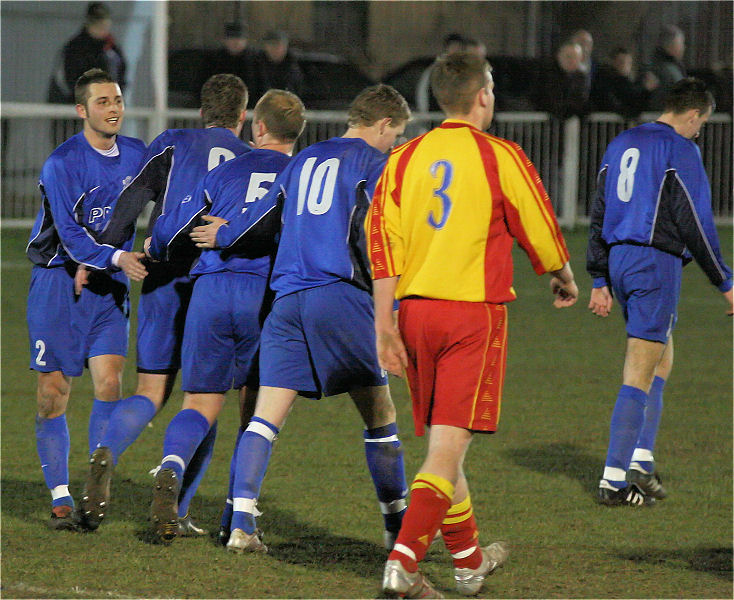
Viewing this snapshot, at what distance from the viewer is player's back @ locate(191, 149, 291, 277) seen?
573 cm

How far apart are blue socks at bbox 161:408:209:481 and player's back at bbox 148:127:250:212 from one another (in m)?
0.94

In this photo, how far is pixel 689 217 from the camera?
6.58m

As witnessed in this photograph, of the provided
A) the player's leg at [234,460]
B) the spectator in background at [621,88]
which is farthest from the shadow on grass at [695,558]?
the spectator in background at [621,88]

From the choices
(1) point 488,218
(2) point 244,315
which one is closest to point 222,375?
(2) point 244,315

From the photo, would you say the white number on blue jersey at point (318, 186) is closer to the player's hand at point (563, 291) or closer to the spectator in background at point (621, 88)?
the player's hand at point (563, 291)

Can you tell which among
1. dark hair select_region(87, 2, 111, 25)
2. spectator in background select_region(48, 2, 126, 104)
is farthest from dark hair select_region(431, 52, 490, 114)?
dark hair select_region(87, 2, 111, 25)

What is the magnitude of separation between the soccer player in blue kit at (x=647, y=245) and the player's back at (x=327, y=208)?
5.69ft

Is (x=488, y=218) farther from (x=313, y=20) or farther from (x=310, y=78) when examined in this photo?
(x=313, y=20)

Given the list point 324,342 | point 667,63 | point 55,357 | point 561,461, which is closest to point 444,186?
point 324,342

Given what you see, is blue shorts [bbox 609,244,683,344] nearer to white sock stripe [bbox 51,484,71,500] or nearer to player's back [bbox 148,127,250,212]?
player's back [bbox 148,127,250,212]

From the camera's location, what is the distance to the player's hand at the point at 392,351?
4.90 metres

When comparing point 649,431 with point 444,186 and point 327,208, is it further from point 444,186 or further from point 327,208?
point 444,186

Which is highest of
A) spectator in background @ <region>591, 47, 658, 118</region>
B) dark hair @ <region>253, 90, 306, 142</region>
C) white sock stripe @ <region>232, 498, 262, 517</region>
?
spectator in background @ <region>591, 47, 658, 118</region>

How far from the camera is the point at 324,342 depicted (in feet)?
18.0
